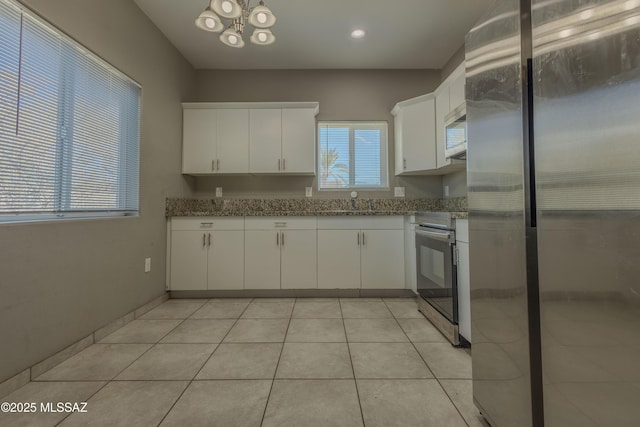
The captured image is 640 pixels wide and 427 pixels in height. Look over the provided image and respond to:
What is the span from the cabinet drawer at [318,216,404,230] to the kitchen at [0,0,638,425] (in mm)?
16

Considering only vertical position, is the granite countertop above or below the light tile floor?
above

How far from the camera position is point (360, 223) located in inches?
117

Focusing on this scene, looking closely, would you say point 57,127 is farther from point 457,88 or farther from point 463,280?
point 457,88

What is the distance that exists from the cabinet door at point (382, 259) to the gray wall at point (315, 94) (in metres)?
0.74

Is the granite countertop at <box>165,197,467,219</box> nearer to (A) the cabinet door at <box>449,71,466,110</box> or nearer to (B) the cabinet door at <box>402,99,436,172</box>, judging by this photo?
(B) the cabinet door at <box>402,99,436,172</box>

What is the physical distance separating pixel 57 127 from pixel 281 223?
188cm

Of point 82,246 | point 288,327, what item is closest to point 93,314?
point 82,246

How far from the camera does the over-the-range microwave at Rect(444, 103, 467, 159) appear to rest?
2131mm

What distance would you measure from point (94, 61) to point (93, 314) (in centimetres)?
182

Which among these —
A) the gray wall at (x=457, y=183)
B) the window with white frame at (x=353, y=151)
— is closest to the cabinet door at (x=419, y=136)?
the gray wall at (x=457, y=183)

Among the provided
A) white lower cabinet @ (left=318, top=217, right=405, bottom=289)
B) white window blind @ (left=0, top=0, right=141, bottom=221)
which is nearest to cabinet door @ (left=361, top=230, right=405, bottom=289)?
white lower cabinet @ (left=318, top=217, right=405, bottom=289)

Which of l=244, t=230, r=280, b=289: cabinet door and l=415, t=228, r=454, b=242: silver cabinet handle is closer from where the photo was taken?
l=415, t=228, r=454, b=242: silver cabinet handle

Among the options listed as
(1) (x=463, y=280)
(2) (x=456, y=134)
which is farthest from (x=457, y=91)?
(1) (x=463, y=280)

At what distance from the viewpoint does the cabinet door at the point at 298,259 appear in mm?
2949
